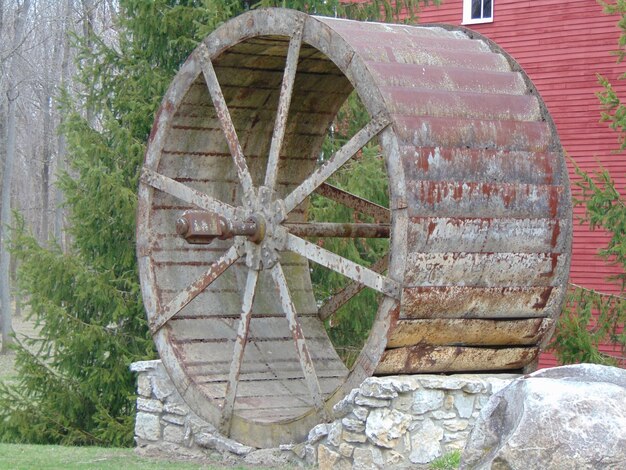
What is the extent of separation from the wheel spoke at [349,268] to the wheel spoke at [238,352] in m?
0.48

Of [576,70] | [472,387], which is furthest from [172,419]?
[576,70]

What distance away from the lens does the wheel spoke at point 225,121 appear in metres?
9.80

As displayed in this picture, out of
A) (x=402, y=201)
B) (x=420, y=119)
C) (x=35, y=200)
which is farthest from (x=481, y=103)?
(x=35, y=200)

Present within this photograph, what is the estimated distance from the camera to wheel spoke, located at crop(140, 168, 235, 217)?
10.0 m

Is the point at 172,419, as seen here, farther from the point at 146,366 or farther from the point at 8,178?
the point at 8,178

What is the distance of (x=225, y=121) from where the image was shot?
32.9 feet

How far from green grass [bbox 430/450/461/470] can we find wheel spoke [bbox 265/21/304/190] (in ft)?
8.34

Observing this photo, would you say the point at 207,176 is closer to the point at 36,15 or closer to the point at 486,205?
the point at 486,205

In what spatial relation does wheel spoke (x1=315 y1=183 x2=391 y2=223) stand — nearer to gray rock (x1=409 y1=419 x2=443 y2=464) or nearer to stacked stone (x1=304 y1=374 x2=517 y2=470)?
stacked stone (x1=304 y1=374 x2=517 y2=470)

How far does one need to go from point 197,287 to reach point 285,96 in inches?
72.5

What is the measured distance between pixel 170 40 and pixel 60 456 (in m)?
5.52

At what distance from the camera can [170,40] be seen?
563 inches

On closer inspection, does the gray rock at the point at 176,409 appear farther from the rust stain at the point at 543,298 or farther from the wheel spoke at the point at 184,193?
the rust stain at the point at 543,298

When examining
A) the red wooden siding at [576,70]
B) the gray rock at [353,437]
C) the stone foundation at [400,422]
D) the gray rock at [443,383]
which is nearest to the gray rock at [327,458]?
the stone foundation at [400,422]
